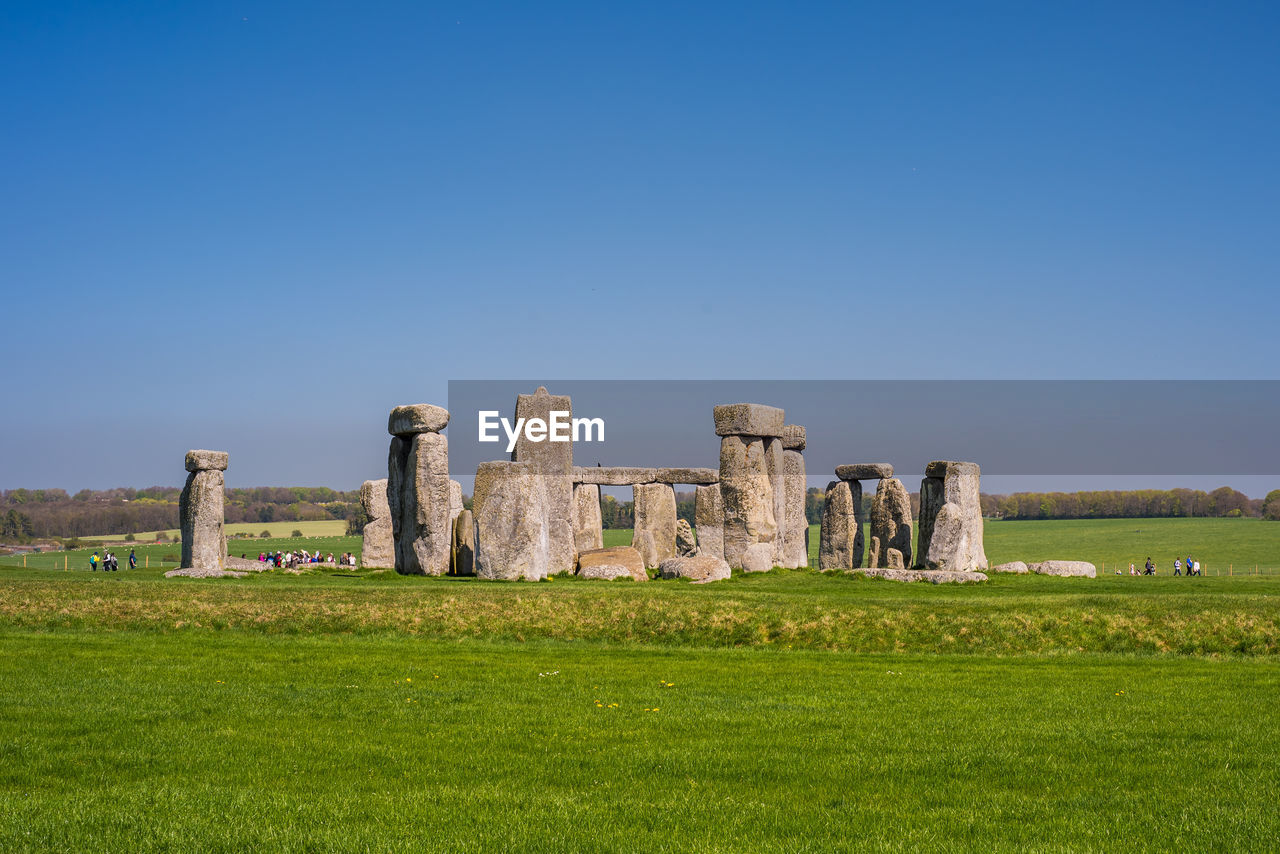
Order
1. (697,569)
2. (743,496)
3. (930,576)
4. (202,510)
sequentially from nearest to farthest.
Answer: (930,576), (697,569), (743,496), (202,510)

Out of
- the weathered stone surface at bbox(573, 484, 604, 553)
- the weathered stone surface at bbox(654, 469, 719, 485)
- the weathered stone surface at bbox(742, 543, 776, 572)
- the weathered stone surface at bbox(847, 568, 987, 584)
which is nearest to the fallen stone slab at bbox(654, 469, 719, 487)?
the weathered stone surface at bbox(654, 469, 719, 485)

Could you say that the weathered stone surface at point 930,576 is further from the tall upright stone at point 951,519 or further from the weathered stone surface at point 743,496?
the weathered stone surface at point 743,496

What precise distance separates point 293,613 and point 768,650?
22.6ft

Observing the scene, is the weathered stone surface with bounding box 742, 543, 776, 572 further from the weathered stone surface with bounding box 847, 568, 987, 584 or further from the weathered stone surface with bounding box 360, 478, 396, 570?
the weathered stone surface with bounding box 360, 478, 396, 570

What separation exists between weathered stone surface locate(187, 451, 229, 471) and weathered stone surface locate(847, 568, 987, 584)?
15530 mm

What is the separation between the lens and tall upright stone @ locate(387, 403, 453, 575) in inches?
1004

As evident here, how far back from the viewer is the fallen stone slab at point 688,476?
33.3 m

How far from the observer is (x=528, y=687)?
35.1 feet

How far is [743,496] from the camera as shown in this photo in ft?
84.7

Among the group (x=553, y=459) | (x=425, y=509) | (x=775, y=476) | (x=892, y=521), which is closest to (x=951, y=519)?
(x=775, y=476)

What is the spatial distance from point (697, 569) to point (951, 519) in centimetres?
630

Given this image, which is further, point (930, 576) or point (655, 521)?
point (655, 521)

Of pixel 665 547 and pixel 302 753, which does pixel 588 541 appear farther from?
pixel 302 753

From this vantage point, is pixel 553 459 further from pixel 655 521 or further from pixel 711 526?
pixel 655 521
